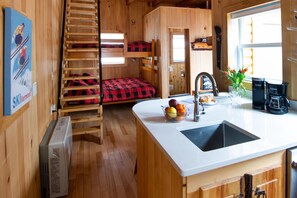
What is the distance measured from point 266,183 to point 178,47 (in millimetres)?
6217

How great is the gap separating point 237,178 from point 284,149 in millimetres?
334

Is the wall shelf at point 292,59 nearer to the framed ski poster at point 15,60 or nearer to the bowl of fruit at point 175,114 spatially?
the bowl of fruit at point 175,114

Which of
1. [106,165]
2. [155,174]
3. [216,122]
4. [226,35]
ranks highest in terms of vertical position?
[226,35]

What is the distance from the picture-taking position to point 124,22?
7.16m

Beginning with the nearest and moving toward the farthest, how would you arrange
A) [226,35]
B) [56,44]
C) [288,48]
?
[288,48] < [226,35] < [56,44]

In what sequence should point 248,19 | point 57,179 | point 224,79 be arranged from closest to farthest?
point 57,179
point 248,19
point 224,79

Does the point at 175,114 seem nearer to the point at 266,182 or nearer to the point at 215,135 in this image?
the point at 215,135

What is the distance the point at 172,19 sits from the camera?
5.71 meters

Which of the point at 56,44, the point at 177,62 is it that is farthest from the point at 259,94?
the point at 177,62

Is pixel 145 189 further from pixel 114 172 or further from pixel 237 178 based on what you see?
pixel 114 172

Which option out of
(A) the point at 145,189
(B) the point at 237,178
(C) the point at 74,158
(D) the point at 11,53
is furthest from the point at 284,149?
(C) the point at 74,158

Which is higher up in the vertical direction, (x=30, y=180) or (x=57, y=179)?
(x=30, y=180)

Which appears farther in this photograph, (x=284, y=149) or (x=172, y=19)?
(x=172, y=19)

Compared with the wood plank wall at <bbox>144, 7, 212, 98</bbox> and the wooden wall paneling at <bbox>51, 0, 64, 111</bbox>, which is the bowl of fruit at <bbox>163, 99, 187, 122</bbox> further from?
the wood plank wall at <bbox>144, 7, 212, 98</bbox>
